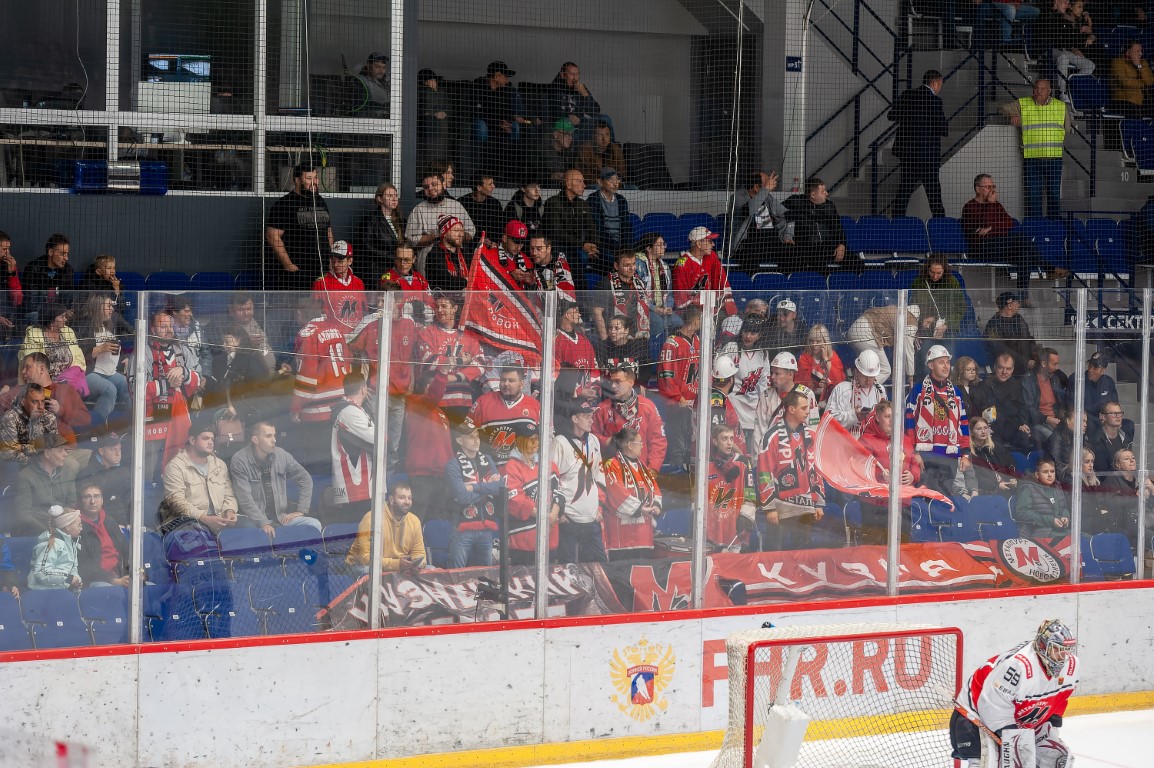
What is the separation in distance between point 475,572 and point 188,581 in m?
1.10

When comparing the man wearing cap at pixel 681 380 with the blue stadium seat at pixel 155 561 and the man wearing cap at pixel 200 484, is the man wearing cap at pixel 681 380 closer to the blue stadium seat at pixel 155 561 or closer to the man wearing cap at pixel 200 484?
the man wearing cap at pixel 200 484

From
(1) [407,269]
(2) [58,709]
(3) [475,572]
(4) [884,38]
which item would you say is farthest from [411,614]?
(4) [884,38]

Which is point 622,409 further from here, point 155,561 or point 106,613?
point 106,613

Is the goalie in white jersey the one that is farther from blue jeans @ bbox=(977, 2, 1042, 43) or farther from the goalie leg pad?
Result: blue jeans @ bbox=(977, 2, 1042, 43)

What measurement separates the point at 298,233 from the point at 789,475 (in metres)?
3.32

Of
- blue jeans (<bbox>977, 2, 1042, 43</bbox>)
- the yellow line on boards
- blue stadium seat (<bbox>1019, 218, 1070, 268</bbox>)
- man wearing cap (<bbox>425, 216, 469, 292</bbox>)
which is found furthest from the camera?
blue jeans (<bbox>977, 2, 1042, 43</bbox>)

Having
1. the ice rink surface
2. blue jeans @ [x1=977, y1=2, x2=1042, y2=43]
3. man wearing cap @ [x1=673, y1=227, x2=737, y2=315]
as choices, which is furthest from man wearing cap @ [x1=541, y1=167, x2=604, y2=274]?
blue jeans @ [x1=977, y1=2, x2=1042, y2=43]

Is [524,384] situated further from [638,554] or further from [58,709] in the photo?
[58,709]

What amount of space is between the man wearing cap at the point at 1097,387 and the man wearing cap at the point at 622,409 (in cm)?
211

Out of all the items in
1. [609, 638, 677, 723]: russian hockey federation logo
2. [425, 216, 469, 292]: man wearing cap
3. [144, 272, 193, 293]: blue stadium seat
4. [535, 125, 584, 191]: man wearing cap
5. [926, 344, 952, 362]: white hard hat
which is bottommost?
[609, 638, 677, 723]: russian hockey federation logo

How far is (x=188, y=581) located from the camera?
202 inches

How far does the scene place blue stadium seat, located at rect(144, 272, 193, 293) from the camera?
25.2 ft

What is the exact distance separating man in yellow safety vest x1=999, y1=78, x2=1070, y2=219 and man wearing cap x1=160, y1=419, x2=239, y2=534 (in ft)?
22.4

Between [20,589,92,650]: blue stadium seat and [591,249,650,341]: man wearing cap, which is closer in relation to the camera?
[20,589,92,650]: blue stadium seat
